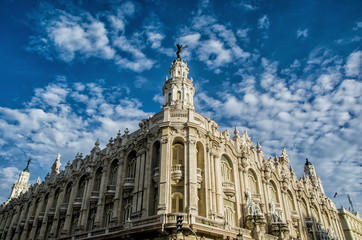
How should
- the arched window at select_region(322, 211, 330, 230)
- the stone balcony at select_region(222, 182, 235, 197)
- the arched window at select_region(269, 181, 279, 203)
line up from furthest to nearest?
the arched window at select_region(322, 211, 330, 230)
the arched window at select_region(269, 181, 279, 203)
the stone balcony at select_region(222, 182, 235, 197)

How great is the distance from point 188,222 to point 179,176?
5378mm

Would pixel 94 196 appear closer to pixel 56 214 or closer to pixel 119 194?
pixel 119 194

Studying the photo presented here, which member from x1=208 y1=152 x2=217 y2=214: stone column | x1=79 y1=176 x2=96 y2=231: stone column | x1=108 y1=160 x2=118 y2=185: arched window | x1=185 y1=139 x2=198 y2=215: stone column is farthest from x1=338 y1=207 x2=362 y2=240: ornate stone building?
x1=79 y1=176 x2=96 y2=231: stone column

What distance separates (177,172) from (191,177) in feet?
4.91

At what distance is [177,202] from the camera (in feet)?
91.2

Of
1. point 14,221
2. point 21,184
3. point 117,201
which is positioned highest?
point 21,184

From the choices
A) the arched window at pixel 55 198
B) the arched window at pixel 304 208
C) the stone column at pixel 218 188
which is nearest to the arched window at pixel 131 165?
the stone column at pixel 218 188

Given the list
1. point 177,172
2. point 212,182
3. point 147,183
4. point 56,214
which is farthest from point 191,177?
point 56,214

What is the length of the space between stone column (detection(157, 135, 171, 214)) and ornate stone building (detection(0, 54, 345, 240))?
3.7 inches

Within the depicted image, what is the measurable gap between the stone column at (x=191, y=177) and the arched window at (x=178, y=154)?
3.44 ft

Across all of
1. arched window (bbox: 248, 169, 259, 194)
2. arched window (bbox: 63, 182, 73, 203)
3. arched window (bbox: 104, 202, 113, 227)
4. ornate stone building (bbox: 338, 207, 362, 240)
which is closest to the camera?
arched window (bbox: 104, 202, 113, 227)

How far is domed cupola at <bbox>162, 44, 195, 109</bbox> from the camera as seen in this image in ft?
121

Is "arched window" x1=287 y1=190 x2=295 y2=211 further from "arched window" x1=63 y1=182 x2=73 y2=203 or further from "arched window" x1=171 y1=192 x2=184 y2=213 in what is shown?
"arched window" x1=63 y1=182 x2=73 y2=203

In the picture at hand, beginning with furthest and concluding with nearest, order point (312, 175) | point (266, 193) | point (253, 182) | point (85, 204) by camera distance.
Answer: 1. point (312, 175)
2. point (266, 193)
3. point (253, 182)
4. point (85, 204)
